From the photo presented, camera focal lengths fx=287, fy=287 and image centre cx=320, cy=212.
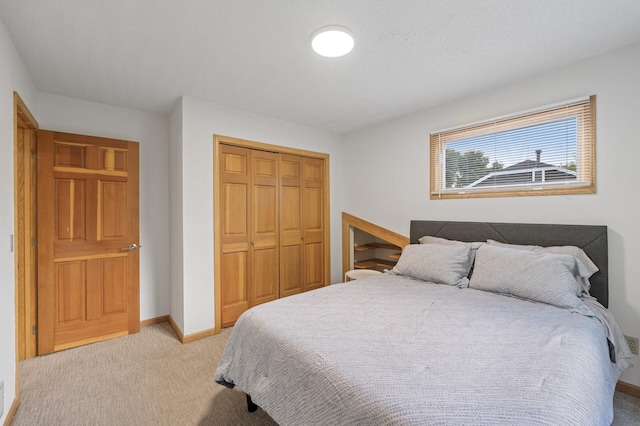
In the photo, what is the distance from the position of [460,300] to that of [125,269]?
10.2 feet

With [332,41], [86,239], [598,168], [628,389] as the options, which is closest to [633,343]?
[628,389]

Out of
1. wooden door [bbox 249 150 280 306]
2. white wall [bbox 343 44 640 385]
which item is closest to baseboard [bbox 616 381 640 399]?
white wall [bbox 343 44 640 385]

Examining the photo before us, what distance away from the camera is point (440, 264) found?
2396 millimetres

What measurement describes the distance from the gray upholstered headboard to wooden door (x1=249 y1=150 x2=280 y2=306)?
1.84 m

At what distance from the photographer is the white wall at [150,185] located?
299cm

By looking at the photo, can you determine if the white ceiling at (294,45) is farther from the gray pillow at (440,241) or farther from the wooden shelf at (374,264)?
the wooden shelf at (374,264)

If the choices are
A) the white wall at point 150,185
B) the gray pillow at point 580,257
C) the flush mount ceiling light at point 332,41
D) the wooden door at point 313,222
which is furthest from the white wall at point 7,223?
the gray pillow at point 580,257

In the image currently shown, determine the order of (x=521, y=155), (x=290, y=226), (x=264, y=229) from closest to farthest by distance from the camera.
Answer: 1. (x=521, y=155)
2. (x=264, y=229)
3. (x=290, y=226)

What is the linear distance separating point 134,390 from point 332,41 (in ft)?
9.04

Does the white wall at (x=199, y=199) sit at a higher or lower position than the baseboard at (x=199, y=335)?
higher

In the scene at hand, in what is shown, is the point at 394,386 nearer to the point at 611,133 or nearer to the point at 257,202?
the point at 611,133

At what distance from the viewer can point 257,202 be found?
341 centimetres

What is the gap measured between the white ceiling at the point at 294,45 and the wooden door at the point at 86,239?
59cm

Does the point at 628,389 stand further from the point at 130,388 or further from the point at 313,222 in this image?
the point at 130,388
